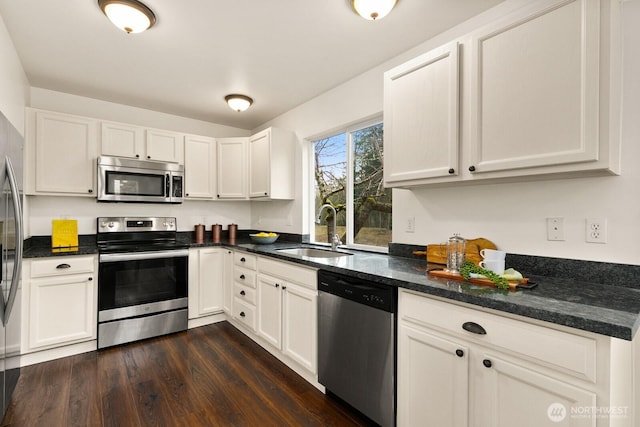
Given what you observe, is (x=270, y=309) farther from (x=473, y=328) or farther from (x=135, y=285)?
(x=473, y=328)

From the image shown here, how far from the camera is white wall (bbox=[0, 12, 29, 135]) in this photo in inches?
80.4

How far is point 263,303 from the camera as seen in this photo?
2729 mm

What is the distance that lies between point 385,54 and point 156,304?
309cm

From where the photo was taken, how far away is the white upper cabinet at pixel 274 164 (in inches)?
139

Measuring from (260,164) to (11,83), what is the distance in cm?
214

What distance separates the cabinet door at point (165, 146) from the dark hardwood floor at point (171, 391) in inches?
78.6

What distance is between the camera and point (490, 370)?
4.05 feet

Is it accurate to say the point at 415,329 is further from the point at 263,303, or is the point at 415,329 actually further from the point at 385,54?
the point at 385,54

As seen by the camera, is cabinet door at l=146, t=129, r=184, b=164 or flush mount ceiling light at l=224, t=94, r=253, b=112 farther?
cabinet door at l=146, t=129, r=184, b=164

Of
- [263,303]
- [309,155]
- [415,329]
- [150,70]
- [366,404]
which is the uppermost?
[150,70]

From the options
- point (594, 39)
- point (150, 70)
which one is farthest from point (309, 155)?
point (594, 39)

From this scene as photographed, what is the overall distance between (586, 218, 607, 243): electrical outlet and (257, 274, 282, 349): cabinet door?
6.44ft

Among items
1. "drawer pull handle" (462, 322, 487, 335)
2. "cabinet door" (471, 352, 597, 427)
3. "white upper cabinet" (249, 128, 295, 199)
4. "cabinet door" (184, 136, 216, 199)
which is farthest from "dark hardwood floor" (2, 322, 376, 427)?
"cabinet door" (184, 136, 216, 199)

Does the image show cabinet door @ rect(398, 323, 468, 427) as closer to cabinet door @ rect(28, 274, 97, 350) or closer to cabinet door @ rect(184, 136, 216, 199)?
cabinet door @ rect(28, 274, 97, 350)
